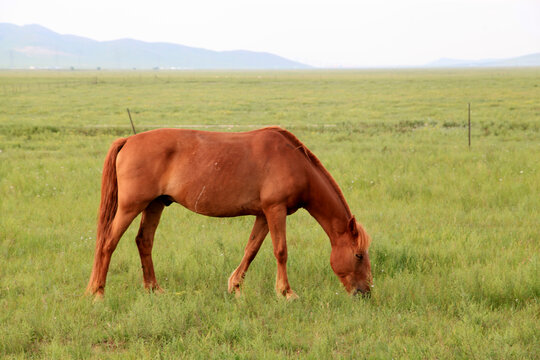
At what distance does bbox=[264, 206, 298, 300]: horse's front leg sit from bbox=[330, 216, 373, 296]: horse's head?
562mm

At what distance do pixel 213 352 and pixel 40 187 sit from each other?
24.9ft

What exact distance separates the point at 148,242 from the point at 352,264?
237cm

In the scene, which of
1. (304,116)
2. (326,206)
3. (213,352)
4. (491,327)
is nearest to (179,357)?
(213,352)

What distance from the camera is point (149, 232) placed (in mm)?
6078

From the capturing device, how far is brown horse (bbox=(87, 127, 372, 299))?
5.61 m

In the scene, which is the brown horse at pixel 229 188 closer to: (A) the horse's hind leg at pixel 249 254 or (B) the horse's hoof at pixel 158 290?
(A) the horse's hind leg at pixel 249 254

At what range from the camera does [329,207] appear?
228 inches

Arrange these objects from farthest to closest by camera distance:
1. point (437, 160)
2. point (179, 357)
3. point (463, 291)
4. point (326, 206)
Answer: point (437, 160) < point (326, 206) < point (463, 291) < point (179, 357)

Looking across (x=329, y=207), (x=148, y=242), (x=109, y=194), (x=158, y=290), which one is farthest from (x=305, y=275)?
(x=109, y=194)

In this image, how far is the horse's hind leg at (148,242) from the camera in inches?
237

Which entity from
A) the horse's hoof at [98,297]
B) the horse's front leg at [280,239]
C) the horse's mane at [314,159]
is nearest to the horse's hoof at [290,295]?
the horse's front leg at [280,239]

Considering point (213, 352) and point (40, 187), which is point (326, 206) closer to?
point (213, 352)

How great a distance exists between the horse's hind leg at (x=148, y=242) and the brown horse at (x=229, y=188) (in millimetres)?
308

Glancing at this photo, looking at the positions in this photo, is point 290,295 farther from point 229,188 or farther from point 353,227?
point 229,188
